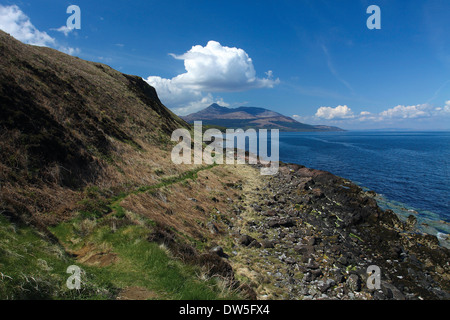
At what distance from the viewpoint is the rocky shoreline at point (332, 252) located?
1417 cm

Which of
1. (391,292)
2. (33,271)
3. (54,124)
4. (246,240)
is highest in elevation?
(54,124)

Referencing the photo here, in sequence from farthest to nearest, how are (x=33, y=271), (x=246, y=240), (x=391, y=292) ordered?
(x=246, y=240) → (x=391, y=292) → (x=33, y=271)

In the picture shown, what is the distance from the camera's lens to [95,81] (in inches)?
1848

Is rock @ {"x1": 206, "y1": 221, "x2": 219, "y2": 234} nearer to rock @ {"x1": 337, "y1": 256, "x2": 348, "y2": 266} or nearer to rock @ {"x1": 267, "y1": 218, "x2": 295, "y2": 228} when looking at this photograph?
rock @ {"x1": 267, "y1": 218, "x2": 295, "y2": 228}

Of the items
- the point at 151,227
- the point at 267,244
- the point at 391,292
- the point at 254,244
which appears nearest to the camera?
the point at 151,227

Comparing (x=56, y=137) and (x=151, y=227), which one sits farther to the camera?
(x=56, y=137)

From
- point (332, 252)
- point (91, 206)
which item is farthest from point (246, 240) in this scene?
point (91, 206)

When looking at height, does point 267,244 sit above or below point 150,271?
below

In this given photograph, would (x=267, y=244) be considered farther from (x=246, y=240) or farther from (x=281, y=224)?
(x=281, y=224)

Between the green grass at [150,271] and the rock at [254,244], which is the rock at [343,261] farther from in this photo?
the green grass at [150,271]

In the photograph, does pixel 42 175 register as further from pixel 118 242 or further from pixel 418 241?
pixel 418 241

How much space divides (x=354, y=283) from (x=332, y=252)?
407 cm

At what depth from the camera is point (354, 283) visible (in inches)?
563

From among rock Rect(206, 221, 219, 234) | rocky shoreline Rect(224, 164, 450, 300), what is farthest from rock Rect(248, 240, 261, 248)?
rock Rect(206, 221, 219, 234)
